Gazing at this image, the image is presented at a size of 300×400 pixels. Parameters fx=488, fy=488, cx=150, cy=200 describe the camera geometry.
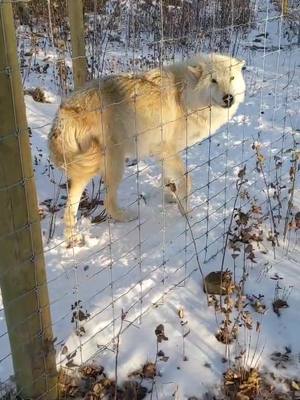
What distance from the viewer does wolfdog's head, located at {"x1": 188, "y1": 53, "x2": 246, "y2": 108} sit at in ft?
13.4

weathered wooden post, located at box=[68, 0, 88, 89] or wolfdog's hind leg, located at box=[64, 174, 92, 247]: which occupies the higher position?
weathered wooden post, located at box=[68, 0, 88, 89]

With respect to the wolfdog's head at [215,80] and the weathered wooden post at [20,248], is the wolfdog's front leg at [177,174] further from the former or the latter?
the weathered wooden post at [20,248]

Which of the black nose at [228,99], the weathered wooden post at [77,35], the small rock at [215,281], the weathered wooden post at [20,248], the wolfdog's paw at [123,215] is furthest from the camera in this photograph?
the weathered wooden post at [77,35]

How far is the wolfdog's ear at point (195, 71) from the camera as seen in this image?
410 centimetres

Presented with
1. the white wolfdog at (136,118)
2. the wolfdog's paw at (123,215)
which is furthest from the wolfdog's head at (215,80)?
the wolfdog's paw at (123,215)

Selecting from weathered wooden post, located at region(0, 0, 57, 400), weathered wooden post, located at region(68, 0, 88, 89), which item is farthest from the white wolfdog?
weathered wooden post, located at region(0, 0, 57, 400)

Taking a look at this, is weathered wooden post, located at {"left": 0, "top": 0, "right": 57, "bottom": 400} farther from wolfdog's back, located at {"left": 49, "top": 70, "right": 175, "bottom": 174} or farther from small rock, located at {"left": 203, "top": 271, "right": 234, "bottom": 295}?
wolfdog's back, located at {"left": 49, "top": 70, "right": 175, "bottom": 174}

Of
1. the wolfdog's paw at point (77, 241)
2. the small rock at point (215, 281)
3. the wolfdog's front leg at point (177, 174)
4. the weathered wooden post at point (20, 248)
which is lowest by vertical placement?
the wolfdog's paw at point (77, 241)

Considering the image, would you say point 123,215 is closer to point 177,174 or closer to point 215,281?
point 177,174

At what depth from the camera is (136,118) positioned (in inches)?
157

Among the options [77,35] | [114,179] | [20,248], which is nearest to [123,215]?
[114,179]

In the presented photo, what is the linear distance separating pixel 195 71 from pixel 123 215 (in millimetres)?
1391

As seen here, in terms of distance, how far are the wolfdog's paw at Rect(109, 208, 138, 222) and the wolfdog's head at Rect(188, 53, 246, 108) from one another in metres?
1.17

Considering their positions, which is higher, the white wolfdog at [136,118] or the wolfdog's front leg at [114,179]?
the white wolfdog at [136,118]
